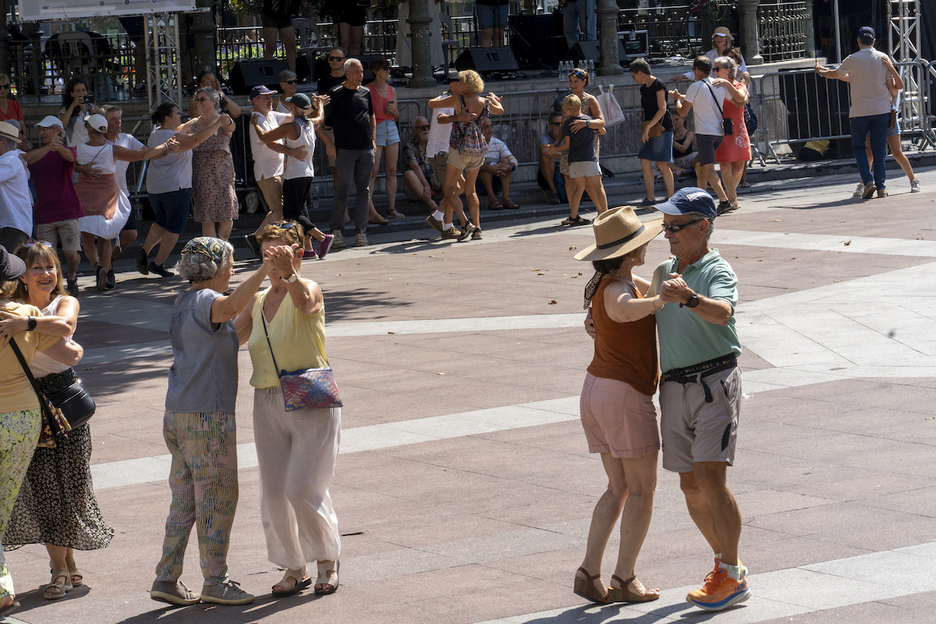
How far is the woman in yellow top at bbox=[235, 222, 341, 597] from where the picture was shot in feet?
17.1

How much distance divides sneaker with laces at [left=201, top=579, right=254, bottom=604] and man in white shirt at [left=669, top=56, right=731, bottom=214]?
→ 12.0 m

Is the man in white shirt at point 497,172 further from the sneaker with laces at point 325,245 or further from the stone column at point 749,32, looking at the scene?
the stone column at point 749,32

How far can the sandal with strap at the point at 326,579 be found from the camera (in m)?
5.25

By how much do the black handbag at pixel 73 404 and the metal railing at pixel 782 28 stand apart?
22.5 meters

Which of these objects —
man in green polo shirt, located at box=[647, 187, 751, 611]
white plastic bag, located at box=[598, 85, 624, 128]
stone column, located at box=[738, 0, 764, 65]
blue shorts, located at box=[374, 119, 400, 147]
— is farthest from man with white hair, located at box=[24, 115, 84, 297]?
stone column, located at box=[738, 0, 764, 65]

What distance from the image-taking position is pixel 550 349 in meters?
9.65

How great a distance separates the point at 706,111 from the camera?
52.9 ft

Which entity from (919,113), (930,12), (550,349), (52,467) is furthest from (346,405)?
(930,12)

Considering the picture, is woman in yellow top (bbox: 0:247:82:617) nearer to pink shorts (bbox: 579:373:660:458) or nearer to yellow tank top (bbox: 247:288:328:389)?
yellow tank top (bbox: 247:288:328:389)

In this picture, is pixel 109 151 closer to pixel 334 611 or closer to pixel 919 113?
pixel 334 611

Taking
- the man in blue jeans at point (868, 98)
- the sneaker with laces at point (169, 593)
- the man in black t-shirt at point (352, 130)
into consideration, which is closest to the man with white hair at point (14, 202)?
the man in black t-shirt at point (352, 130)

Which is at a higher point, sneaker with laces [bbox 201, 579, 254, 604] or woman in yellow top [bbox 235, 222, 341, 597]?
woman in yellow top [bbox 235, 222, 341, 597]

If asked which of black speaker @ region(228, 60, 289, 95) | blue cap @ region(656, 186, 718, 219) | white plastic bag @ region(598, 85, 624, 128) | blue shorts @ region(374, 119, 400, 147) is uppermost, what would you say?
black speaker @ region(228, 60, 289, 95)

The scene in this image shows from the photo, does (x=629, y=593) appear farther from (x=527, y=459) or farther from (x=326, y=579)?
(x=527, y=459)
